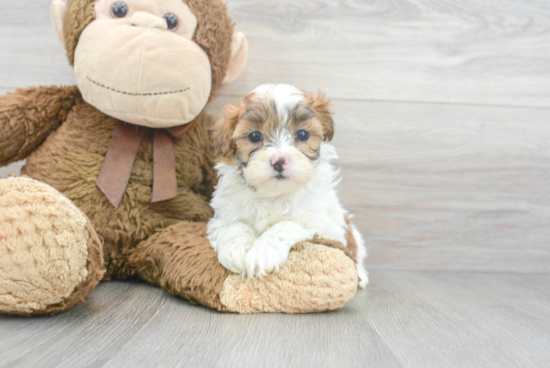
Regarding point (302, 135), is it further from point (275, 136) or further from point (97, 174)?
point (97, 174)

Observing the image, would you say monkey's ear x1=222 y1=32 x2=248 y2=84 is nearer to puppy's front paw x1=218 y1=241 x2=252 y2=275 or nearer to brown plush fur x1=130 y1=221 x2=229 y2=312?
brown plush fur x1=130 y1=221 x2=229 y2=312

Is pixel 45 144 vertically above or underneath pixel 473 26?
underneath

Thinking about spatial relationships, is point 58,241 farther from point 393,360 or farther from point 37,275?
point 393,360

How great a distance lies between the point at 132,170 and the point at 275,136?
1.94 ft

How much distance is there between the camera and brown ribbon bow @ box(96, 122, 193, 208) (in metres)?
1.49

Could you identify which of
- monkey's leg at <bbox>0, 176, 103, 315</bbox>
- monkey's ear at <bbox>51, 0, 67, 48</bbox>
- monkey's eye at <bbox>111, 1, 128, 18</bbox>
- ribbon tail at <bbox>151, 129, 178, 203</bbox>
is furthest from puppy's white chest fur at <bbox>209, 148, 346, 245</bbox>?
monkey's ear at <bbox>51, 0, 67, 48</bbox>

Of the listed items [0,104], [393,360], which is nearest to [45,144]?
[0,104]

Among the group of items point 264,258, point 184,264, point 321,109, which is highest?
point 321,109

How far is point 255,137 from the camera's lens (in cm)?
133

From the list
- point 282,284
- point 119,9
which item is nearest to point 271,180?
point 282,284

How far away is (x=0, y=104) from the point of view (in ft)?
4.77

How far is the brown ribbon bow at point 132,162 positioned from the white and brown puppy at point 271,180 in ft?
0.68

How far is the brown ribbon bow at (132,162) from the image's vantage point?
1.49m

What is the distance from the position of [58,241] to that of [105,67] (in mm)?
603
